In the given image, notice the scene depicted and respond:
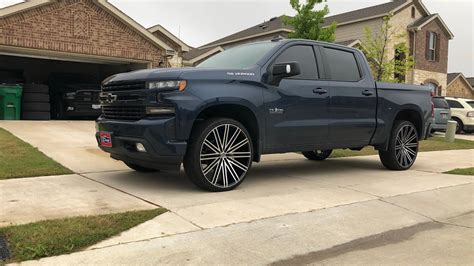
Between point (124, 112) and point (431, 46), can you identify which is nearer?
point (124, 112)

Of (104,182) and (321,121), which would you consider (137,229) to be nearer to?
(104,182)

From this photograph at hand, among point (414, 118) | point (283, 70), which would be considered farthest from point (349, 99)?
point (414, 118)

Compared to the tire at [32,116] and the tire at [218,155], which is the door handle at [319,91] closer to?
the tire at [218,155]

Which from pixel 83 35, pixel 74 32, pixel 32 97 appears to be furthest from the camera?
pixel 32 97

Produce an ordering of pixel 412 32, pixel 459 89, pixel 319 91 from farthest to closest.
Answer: pixel 459 89
pixel 412 32
pixel 319 91

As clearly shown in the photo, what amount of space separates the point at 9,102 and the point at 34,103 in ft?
2.82

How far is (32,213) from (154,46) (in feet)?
44.8

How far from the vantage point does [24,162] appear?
7.22m

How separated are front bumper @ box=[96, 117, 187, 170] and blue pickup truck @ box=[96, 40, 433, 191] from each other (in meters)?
0.01

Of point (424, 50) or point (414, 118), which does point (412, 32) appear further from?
point (414, 118)

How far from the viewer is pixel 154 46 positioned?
57.9 ft

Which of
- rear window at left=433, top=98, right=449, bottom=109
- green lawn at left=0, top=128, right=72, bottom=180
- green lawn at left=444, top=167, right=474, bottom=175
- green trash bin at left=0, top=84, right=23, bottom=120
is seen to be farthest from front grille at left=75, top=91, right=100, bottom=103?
rear window at left=433, top=98, right=449, bottom=109

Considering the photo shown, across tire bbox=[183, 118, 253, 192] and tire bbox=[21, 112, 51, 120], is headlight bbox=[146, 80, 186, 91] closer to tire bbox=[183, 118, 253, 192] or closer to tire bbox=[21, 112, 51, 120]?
tire bbox=[183, 118, 253, 192]

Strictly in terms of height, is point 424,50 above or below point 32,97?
above
